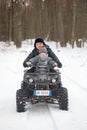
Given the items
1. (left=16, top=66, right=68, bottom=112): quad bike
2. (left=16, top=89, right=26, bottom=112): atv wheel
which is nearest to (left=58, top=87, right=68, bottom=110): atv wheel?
(left=16, top=66, right=68, bottom=112): quad bike

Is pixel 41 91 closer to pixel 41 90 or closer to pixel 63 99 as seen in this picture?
pixel 41 90

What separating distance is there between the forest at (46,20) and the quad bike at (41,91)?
74.8 feet

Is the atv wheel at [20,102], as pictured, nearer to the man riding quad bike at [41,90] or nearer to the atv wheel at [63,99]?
the man riding quad bike at [41,90]

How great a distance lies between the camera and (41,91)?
8.78 meters

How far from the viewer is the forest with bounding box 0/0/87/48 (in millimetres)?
33094

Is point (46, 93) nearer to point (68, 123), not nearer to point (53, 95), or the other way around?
point (53, 95)

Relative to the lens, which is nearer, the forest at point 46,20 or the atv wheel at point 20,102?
the atv wheel at point 20,102

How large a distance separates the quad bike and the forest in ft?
74.8

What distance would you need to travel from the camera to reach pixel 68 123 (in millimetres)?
7539

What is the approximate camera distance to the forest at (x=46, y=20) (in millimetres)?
33094

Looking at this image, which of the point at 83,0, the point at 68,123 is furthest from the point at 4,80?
the point at 83,0

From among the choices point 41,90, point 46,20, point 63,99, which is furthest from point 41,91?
point 46,20

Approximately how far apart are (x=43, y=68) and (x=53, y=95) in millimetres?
828

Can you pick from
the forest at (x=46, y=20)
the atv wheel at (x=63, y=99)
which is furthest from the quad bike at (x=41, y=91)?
the forest at (x=46, y=20)
